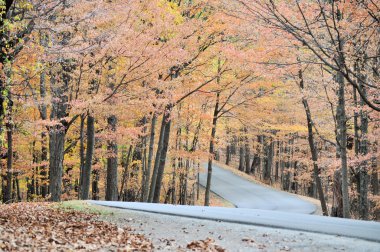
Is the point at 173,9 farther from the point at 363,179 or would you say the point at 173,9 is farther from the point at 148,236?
the point at 148,236

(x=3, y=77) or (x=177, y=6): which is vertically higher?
(x=177, y=6)

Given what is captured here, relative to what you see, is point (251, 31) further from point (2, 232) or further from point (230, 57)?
point (2, 232)

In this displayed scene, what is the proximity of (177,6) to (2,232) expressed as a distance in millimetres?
12393

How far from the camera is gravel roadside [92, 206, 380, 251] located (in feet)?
22.4

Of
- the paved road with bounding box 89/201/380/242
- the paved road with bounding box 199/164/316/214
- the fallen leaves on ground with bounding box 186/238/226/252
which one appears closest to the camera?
the fallen leaves on ground with bounding box 186/238/226/252

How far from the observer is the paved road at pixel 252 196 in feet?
82.0

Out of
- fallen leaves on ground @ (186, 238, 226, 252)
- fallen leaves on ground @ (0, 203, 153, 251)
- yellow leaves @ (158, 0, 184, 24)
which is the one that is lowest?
fallen leaves on ground @ (0, 203, 153, 251)

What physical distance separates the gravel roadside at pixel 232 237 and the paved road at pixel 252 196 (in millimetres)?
15359

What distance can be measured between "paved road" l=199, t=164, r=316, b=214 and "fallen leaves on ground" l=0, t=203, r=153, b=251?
Answer: 1637 centimetres

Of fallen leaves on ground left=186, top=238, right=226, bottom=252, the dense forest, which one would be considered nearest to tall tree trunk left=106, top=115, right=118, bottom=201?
the dense forest

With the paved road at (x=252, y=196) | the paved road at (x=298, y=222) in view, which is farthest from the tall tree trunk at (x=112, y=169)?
the paved road at (x=252, y=196)

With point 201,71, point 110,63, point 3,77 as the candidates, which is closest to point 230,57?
point 201,71

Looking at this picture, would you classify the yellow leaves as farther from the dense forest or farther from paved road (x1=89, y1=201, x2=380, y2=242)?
paved road (x1=89, y1=201, x2=380, y2=242)

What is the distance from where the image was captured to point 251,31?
1148 centimetres
